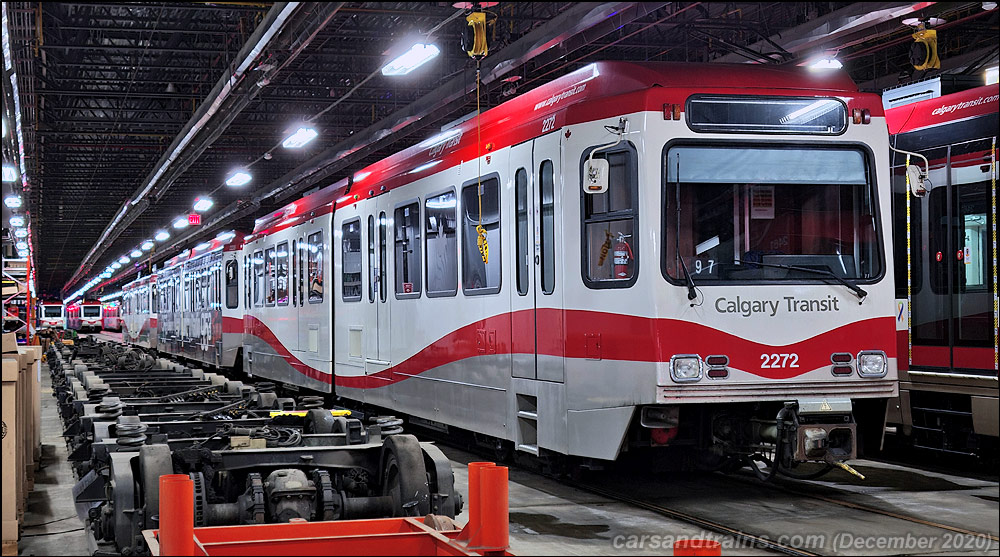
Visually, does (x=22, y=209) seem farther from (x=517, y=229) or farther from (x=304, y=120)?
(x=517, y=229)

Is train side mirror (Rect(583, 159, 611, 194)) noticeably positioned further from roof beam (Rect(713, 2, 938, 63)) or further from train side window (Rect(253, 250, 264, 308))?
train side window (Rect(253, 250, 264, 308))

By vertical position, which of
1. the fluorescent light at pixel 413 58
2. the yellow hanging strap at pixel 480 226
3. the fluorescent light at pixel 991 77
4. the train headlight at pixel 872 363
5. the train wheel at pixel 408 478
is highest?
the fluorescent light at pixel 413 58

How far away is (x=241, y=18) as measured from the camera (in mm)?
17219

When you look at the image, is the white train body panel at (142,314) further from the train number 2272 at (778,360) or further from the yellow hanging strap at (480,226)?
the train number 2272 at (778,360)

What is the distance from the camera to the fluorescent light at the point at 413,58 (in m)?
13.5

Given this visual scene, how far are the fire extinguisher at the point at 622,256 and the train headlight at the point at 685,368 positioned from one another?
729 mm

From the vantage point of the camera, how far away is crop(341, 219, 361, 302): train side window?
44.6 feet

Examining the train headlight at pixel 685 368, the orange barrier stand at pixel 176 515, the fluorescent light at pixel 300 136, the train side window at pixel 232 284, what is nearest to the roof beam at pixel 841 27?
the train headlight at pixel 685 368

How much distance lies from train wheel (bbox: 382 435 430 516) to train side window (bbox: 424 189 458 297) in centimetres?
384

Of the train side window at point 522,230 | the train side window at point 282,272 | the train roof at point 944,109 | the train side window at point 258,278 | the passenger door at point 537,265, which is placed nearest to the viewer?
the passenger door at point 537,265

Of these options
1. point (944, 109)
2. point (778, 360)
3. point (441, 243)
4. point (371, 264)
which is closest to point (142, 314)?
point (371, 264)

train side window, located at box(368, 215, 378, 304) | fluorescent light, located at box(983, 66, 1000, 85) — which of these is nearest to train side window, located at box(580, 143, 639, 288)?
fluorescent light, located at box(983, 66, 1000, 85)

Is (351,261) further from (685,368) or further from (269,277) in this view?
(685,368)

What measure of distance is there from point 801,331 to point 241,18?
39.2ft
